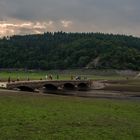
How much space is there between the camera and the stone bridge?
88.8 meters

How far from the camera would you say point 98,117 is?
32.6 m

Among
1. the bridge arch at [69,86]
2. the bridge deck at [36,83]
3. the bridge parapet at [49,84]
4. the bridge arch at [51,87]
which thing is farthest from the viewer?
the bridge arch at [69,86]

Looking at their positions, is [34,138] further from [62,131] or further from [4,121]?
[4,121]

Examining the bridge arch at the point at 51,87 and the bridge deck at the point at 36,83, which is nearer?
the bridge deck at the point at 36,83

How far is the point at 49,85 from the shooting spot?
11312cm

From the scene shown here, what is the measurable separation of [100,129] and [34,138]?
5188 mm

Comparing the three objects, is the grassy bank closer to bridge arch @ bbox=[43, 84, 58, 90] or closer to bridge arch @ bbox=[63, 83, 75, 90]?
bridge arch @ bbox=[43, 84, 58, 90]

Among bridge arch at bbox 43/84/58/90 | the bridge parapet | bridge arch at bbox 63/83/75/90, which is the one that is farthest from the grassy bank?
bridge arch at bbox 63/83/75/90

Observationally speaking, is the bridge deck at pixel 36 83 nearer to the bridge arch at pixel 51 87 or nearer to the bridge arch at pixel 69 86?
the bridge arch at pixel 51 87

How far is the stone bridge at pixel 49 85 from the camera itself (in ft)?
292

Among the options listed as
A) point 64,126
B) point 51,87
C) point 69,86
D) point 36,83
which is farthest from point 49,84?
point 64,126

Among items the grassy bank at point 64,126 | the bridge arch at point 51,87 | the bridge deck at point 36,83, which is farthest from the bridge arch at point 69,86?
the grassy bank at point 64,126

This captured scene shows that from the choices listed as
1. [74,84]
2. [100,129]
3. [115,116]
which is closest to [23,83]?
[74,84]

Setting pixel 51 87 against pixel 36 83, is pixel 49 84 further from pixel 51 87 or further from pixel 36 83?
pixel 36 83
